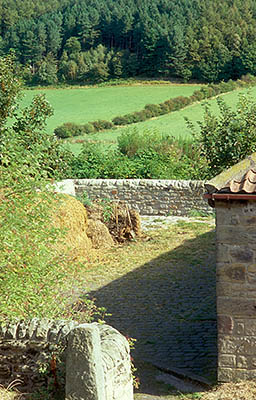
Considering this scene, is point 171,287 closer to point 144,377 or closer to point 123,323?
point 123,323

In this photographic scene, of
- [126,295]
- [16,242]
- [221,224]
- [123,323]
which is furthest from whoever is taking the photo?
[126,295]

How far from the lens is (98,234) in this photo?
1602cm

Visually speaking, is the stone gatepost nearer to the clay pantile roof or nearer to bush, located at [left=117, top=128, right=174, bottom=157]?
the clay pantile roof

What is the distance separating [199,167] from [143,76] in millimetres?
28287

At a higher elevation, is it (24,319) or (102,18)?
(24,319)

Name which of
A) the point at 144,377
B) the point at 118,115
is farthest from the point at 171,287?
the point at 118,115

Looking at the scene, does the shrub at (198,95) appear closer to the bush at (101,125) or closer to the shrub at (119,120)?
the shrub at (119,120)

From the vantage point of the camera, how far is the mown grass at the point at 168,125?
2833cm

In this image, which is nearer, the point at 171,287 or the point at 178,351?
the point at 178,351

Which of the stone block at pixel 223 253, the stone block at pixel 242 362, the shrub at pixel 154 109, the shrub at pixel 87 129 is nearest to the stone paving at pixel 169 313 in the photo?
the stone block at pixel 242 362

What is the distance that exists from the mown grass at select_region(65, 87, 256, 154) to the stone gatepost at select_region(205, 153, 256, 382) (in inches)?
752

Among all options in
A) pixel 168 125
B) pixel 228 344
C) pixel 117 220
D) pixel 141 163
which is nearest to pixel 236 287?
pixel 228 344

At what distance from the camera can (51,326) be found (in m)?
6.68

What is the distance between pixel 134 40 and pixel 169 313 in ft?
138
